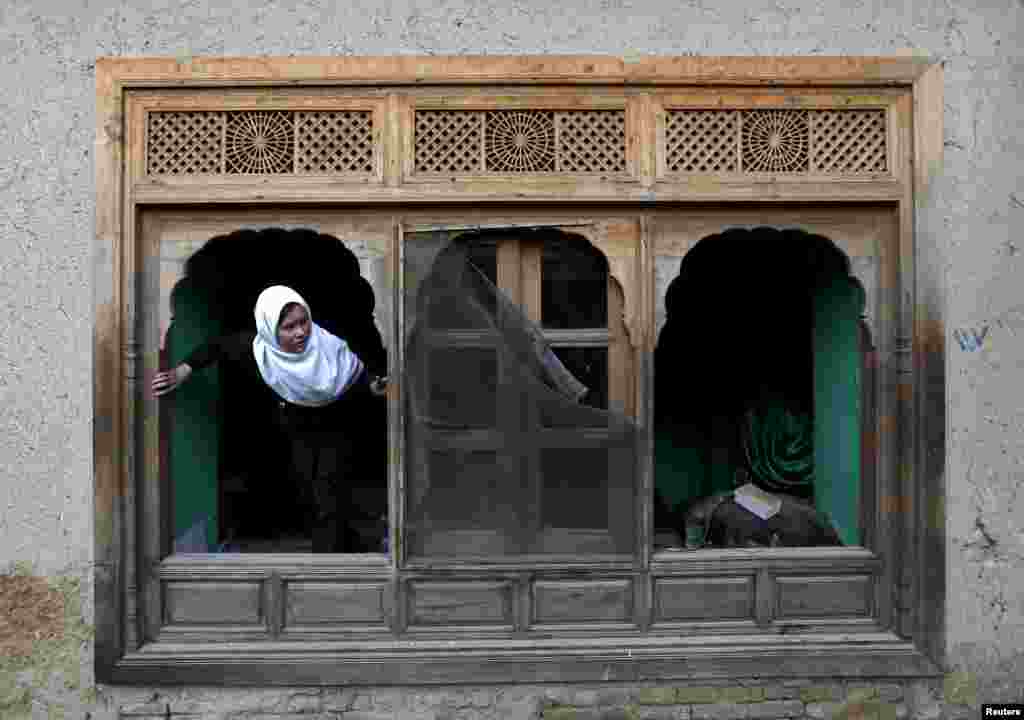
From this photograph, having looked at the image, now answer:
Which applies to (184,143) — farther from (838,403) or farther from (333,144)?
(838,403)

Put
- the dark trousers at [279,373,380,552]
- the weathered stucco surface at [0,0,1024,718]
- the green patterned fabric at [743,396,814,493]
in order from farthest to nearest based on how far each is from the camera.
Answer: the green patterned fabric at [743,396,814,493]
the dark trousers at [279,373,380,552]
the weathered stucco surface at [0,0,1024,718]

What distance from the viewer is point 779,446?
4.97 m

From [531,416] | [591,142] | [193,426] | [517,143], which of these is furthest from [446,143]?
[193,426]

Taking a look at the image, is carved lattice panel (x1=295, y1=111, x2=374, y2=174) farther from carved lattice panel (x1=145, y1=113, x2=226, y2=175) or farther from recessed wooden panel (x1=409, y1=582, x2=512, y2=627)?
recessed wooden panel (x1=409, y1=582, x2=512, y2=627)

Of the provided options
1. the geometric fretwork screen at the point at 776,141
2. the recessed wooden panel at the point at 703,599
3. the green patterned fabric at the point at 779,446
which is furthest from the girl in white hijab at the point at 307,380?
the green patterned fabric at the point at 779,446

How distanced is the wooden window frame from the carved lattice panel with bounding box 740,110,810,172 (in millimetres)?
52

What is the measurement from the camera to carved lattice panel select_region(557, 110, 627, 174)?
3.59 metres

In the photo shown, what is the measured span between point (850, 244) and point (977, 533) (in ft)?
4.27

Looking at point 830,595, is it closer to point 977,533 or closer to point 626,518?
point 977,533

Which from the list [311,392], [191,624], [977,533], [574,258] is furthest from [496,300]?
[977,533]

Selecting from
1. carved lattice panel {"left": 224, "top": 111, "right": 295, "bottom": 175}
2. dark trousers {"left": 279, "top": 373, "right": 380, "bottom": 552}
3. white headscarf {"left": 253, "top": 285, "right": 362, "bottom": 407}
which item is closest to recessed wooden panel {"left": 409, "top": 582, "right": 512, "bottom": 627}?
dark trousers {"left": 279, "top": 373, "right": 380, "bottom": 552}

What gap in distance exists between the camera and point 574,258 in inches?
145

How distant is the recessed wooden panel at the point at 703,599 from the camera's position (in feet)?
12.0

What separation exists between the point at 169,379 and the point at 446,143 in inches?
59.4
